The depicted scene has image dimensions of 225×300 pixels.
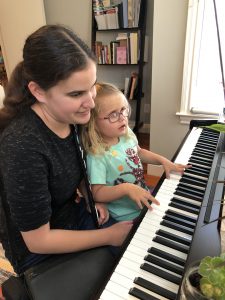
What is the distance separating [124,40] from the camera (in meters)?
2.83

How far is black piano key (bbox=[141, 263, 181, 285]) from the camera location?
59cm

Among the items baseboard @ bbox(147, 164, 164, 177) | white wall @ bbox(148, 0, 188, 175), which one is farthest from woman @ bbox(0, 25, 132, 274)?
baseboard @ bbox(147, 164, 164, 177)

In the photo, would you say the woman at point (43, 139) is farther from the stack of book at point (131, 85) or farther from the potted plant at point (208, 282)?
the stack of book at point (131, 85)

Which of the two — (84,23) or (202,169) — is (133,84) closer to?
(84,23)

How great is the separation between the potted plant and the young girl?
20.6 inches

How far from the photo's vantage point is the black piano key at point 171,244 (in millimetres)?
671

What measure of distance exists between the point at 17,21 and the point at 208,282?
3.40 metres

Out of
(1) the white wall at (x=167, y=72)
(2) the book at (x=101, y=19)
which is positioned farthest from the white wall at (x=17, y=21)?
(1) the white wall at (x=167, y=72)

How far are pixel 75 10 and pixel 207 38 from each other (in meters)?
1.93

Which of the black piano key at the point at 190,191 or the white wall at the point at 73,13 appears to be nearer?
the black piano key at the point at 190,191

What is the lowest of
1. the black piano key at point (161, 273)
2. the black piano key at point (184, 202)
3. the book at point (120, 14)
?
the black piano key at point (184, 202)

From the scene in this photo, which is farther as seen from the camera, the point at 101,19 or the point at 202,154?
the point at 101,19

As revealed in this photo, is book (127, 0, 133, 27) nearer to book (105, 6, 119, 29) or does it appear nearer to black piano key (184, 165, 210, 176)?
book (105, 6, 119, 29)

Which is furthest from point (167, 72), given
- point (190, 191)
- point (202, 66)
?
point (190, 191)
